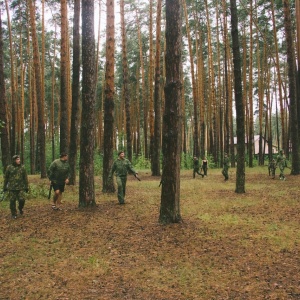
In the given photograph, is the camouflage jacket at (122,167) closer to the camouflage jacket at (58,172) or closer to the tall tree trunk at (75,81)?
the camouflage jacket at (58,172)

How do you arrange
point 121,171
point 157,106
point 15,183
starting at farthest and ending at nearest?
point 157,106
point 121,171
point 15,183

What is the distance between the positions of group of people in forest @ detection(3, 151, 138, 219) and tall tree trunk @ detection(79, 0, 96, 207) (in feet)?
2.90

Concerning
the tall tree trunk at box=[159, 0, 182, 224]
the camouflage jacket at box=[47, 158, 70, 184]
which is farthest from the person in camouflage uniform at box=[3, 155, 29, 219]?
the tall tree trunk at box=[159, 0, 182, 224]

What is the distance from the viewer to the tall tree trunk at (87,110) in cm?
969

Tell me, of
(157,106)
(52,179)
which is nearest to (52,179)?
(52,179)

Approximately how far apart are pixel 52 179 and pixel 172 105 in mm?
4842

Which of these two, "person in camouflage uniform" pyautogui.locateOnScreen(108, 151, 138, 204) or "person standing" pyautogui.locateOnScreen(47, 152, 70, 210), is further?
"person in camouflage uniform" pyautogui.locateOnScreen(108, 151, 138, 204)

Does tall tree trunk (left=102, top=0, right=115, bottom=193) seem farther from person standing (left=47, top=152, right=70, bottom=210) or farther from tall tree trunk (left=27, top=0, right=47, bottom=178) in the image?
tall tree trunk (left=27, top=0, right=47, bottom=178)

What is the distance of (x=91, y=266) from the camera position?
5777mm

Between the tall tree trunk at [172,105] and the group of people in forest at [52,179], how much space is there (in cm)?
338

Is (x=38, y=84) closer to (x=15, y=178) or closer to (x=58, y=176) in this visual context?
(x=58, y=176)

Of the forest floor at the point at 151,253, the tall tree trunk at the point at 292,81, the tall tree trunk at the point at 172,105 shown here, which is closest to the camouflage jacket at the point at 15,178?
the forest floor at the point at 151,253

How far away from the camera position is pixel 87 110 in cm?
984

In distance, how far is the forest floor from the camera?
191 inches
